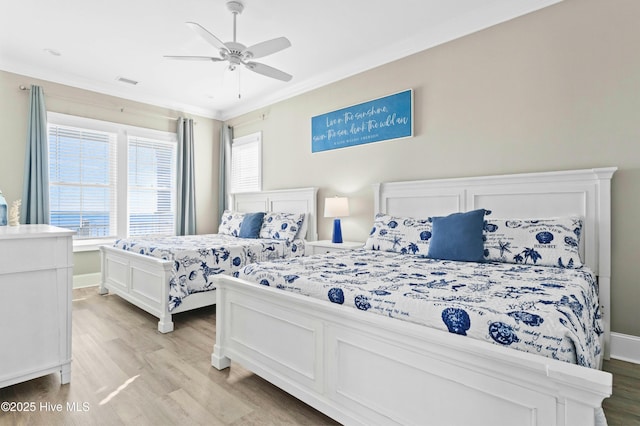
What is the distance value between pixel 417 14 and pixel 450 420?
3072mm

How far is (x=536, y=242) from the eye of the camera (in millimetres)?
2355

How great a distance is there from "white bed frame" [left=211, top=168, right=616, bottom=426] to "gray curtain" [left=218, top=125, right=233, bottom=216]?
3.80m

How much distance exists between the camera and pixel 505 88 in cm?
291

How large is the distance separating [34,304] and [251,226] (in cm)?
257

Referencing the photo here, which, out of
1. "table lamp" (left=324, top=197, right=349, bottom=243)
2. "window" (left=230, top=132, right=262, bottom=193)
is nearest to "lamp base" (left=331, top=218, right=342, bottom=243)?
"table lamp" (left=324, top=197, right=349, bottom=243)

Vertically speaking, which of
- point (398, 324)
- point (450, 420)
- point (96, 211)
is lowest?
point (450, 420)

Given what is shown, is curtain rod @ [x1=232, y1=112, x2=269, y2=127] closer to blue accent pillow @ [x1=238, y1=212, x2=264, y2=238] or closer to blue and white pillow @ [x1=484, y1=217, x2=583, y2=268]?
blue accent pillow @ [x1=238, y1=212, x2=264, y2=238]

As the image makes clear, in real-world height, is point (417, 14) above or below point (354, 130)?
above

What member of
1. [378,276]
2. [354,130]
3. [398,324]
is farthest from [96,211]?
[398,324]

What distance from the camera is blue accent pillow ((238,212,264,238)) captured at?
4363 millimetres

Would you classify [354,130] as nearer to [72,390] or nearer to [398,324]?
[398,324]

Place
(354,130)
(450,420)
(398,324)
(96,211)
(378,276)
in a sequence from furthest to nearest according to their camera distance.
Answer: (96,211) → (354,130) → (378,276) → (398,324) → (450,420)

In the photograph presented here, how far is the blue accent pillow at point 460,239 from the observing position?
7.98 feet

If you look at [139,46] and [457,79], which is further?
[139,46]
